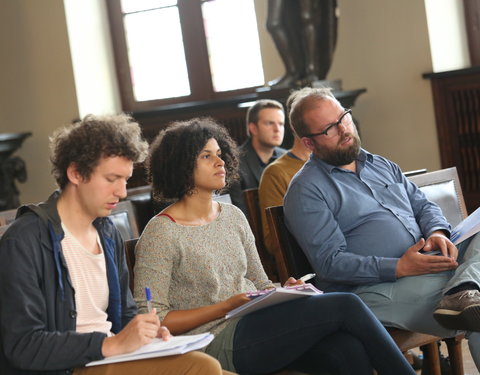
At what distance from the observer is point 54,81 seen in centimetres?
769

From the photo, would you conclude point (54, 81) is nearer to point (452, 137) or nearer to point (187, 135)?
point (452, 137)

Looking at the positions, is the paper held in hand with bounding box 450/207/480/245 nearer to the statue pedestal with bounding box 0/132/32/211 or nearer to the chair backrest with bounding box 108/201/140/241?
the chair backrest with bounding box 108/201/140/241

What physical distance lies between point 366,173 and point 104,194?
1.22m

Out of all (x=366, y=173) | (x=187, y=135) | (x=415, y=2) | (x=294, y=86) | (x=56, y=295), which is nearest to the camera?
(x=56, y=295)

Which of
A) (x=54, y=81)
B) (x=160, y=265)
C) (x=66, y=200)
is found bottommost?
(x=160, y=265)

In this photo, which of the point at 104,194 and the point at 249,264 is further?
the point at 249,264

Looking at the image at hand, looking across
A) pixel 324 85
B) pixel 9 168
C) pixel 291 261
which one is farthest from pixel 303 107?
pixel 9 168

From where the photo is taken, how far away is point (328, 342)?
236 cm

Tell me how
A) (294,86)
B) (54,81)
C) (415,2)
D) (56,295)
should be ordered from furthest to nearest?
(54,81) → (415,2) → (294,86) → (56,295)

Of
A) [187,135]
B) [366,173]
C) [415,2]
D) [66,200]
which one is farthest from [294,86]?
[66,200]

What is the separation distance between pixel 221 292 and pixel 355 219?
62 cm

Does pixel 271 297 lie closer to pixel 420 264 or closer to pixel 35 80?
pixel 420 264

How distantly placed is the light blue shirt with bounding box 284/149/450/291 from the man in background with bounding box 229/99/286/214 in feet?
5.13

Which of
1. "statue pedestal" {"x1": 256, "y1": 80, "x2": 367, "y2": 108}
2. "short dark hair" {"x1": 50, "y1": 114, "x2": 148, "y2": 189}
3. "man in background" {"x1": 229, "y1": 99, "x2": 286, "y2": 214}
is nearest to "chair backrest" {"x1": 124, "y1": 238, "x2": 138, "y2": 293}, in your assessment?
"short dark hair" {"x1": 50, "y1": 114, "x2": 148, "y2": 189}
